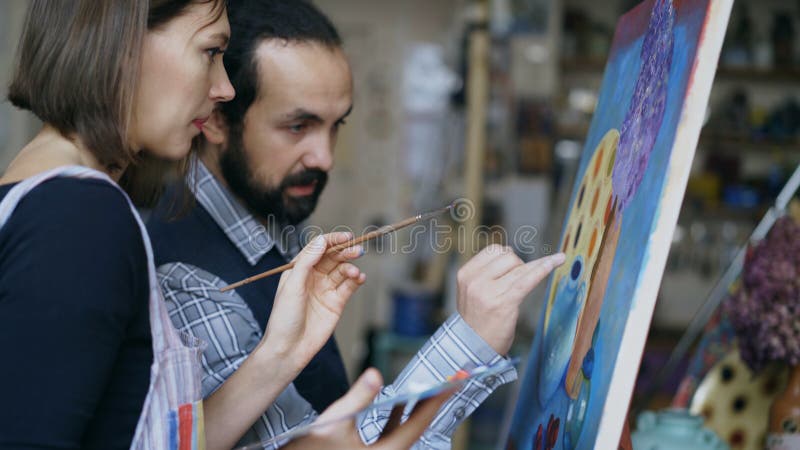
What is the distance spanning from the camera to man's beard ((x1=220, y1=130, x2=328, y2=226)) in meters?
1.40

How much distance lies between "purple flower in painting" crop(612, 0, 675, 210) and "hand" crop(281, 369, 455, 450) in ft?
1.08

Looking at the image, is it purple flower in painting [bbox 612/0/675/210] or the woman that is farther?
purple flower in painting [bbox 612/0/675/210]

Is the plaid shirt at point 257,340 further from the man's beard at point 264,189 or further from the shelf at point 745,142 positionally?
the shelf at point 745,142

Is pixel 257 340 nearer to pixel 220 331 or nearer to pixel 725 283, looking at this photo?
pixel 220 331

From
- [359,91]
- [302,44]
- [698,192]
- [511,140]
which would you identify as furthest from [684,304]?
[302,44]

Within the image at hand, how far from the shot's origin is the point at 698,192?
4.67 m

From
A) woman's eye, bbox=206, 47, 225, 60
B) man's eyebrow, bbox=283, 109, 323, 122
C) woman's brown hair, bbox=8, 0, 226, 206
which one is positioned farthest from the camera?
man's eyebrow, bbox=283, 109, 323, 122

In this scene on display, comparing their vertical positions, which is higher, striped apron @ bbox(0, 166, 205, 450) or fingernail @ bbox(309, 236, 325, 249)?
fingernail @ bbox(309, 236, 325, 249)

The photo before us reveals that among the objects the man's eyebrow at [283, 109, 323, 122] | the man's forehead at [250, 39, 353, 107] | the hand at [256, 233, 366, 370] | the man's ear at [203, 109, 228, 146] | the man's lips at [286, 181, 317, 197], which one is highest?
the man's forehead at [250, 39, 353, 107]

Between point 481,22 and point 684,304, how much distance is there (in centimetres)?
270

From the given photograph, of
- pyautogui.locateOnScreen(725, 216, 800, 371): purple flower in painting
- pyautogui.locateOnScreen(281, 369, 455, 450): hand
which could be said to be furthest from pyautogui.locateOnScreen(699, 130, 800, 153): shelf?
pyautogui.locateOnScreen(281, 369, 455, 450): hand

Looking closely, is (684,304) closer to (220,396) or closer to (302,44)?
(302,44)

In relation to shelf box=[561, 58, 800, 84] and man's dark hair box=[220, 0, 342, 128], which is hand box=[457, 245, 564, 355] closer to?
man's dark hair box=[220, 0, 342, 128]

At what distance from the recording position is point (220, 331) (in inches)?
45.1
